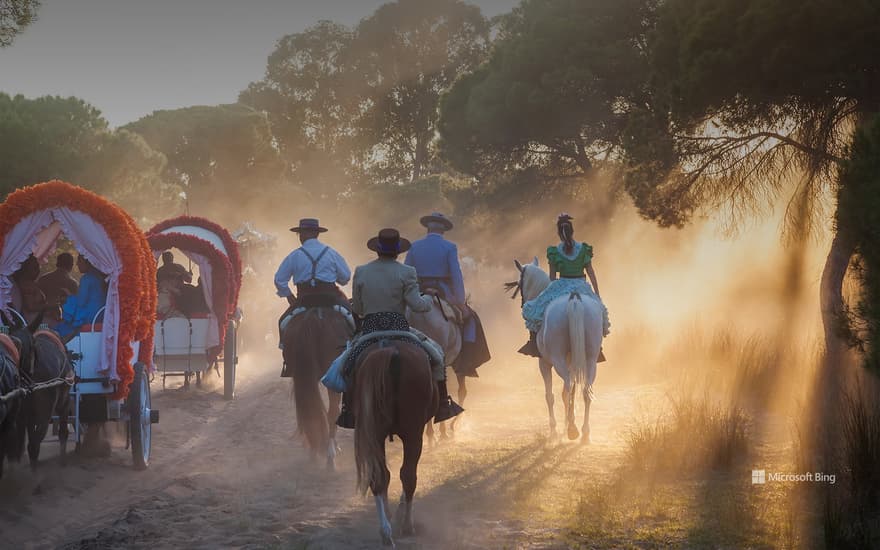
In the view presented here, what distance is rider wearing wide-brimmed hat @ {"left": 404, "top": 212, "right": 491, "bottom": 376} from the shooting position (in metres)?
12.2

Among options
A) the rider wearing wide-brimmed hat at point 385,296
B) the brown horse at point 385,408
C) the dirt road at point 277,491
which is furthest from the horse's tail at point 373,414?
the dirt road at point 277,491

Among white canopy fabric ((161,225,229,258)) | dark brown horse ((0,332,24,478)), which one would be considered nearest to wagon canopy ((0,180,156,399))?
dark brown horse ((0,332,24,478))

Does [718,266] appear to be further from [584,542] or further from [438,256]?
[584,542]

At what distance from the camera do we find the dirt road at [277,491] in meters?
7.53

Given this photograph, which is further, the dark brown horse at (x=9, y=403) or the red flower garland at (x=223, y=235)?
the red flower garland at (x=223, y=235)

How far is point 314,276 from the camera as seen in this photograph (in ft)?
35.9

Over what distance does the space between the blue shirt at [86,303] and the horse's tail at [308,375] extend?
89.6 inches

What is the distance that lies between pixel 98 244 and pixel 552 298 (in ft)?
18.6

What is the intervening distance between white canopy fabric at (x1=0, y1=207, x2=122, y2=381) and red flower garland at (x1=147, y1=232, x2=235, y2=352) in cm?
586

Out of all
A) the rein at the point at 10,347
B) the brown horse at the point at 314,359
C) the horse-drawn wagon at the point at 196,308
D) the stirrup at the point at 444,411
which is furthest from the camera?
the horse-drawn wagon at the point at 196,308

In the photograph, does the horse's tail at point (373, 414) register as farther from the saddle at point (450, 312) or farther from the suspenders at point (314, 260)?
the saddle at point (450, 312)

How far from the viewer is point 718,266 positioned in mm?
25953

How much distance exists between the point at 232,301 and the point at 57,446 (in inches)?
203

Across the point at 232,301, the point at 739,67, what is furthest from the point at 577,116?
the point at 232,301
